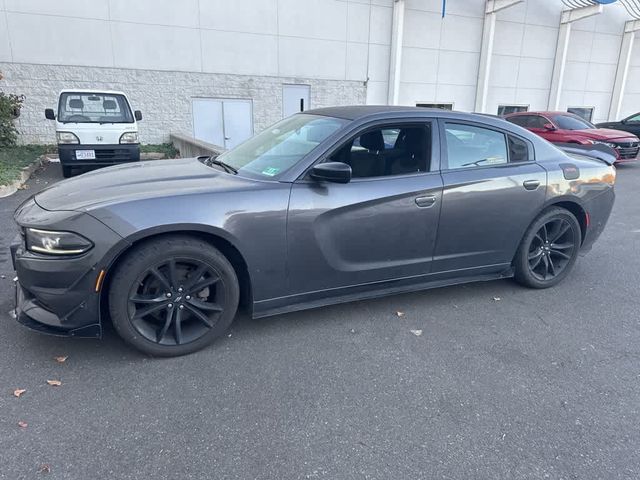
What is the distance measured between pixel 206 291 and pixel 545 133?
1186cm

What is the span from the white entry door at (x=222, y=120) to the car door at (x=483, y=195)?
1255 cm

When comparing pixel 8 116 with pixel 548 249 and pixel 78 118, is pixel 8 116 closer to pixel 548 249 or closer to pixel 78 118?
pixel 78 118

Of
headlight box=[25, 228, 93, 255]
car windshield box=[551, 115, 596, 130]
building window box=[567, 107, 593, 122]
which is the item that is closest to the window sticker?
headlight box=[25, 228, 93, 255]

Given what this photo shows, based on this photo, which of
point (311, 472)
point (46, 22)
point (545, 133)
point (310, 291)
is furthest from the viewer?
point (46, 22)

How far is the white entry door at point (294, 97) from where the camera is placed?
15.7 meters

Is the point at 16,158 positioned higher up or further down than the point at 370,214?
further down

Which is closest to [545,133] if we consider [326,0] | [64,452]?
[326,0]

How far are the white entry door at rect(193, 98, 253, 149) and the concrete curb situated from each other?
16.5ft

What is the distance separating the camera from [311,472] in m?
1.95

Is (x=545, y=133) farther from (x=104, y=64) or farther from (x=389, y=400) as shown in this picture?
(x=104, y=64)

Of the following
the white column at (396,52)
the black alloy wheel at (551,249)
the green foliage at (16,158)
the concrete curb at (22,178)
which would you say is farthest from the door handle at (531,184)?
the white column at (396,52)

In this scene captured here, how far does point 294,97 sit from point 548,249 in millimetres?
13245

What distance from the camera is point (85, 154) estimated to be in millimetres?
8898

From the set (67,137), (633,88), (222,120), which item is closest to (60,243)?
(67,137)
